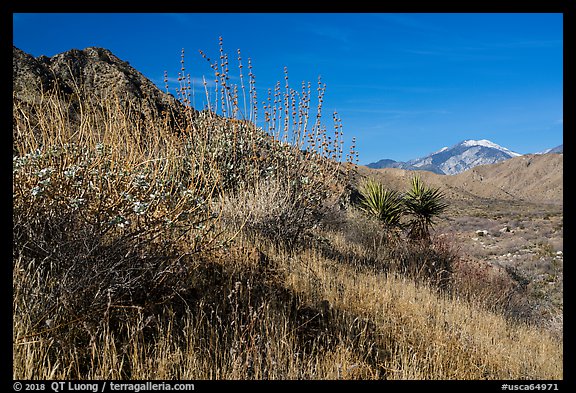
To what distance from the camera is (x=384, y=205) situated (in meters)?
10.3

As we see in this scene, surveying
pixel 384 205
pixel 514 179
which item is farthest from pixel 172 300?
pixel 514 179

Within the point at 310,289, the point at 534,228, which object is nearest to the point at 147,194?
the point at 310,289

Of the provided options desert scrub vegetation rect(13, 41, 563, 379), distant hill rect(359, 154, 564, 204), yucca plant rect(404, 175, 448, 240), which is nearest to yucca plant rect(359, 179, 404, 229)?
yucca plant rect(404, 175, 448, 240)

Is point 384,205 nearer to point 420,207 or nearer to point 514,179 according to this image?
point 420,207

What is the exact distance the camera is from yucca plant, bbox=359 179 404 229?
33.7ft

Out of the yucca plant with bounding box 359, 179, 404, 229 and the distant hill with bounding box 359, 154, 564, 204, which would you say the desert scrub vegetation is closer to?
the yucca plant with bounding box 359, 179, 404, 229

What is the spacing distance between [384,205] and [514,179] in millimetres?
133907

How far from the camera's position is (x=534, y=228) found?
2469cm

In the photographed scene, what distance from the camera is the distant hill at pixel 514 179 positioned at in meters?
97.2

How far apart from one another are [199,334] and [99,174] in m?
1.58

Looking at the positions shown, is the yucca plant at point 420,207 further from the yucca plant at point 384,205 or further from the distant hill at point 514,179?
the distant hill at point 514,179

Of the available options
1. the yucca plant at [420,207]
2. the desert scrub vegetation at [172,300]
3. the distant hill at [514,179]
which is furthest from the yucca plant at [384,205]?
the distant hill at [514,179]

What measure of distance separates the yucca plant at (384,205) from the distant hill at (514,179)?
80.4m
